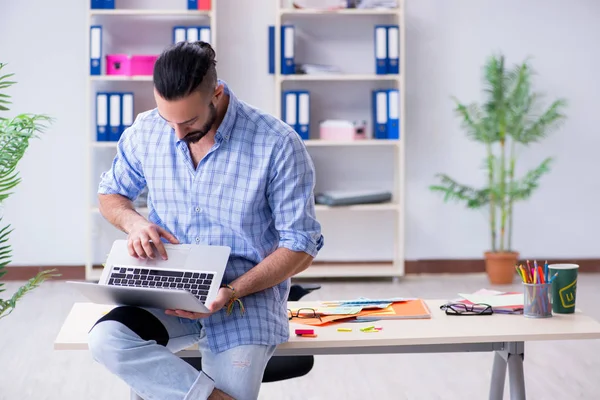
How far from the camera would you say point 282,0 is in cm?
549

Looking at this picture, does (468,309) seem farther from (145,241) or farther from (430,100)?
(430,100)

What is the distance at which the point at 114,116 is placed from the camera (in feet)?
Result: 16.9

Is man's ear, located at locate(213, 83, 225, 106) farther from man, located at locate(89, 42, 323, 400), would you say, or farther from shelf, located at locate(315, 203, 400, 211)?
shelf, located at locate(315, 203, 400, 211)

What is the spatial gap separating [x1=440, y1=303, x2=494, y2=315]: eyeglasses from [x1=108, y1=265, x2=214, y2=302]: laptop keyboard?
2.22 ft

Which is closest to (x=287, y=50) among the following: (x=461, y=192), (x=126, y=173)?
(x=461, y=192)

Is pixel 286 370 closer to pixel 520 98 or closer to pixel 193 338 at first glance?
pixel 193 338

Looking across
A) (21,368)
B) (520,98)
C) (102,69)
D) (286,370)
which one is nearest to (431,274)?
(520,98)

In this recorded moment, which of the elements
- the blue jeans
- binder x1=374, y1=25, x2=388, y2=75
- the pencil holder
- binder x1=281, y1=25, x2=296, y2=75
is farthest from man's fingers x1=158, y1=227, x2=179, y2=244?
binder x1=374, y1=25, x2=388, y2=75

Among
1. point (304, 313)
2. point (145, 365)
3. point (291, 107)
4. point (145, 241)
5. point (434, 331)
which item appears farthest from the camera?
point (291, 107)

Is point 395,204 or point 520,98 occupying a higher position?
point 520,98

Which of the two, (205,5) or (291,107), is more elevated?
(205,5)

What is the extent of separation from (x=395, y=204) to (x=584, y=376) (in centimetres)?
218

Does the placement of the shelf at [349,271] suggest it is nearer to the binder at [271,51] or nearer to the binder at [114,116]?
the binder at [271,51]

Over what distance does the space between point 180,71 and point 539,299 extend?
104 centimetres
